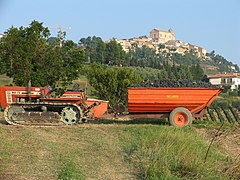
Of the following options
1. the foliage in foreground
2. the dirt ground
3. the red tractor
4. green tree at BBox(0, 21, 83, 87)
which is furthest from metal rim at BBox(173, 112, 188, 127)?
green tree at BBox(0, 21, 83, 87)

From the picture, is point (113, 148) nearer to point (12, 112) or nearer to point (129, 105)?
point (129, 105)

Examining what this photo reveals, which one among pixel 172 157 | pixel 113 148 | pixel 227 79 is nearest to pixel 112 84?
pixel 113 148

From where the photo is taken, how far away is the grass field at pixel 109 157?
6668 millimetres

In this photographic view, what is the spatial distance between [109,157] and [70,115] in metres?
5.06

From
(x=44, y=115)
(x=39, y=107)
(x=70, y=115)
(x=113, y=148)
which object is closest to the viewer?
(x=113, y=148)

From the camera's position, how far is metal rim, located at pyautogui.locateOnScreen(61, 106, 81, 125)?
12.7 meters

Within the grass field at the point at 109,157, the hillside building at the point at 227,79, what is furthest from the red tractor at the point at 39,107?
the hillside building at the point at 227,79

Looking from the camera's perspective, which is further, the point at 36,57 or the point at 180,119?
the point at 36,57

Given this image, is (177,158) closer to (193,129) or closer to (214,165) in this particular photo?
(214,165)

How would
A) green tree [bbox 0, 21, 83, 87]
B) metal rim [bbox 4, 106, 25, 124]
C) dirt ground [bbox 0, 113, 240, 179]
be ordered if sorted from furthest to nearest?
green tree [bbox 0, 21, 83, 87] → metal rim [bbox 4, 106, 25, 124] → dirt ground [bbox 0, 113, 240, 179]

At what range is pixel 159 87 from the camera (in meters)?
12.2

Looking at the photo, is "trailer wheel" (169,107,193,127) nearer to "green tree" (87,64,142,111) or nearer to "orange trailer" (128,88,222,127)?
"orange trailer" (128,88,222,127)

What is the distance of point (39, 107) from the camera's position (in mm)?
12969

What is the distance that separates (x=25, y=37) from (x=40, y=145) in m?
17.7
